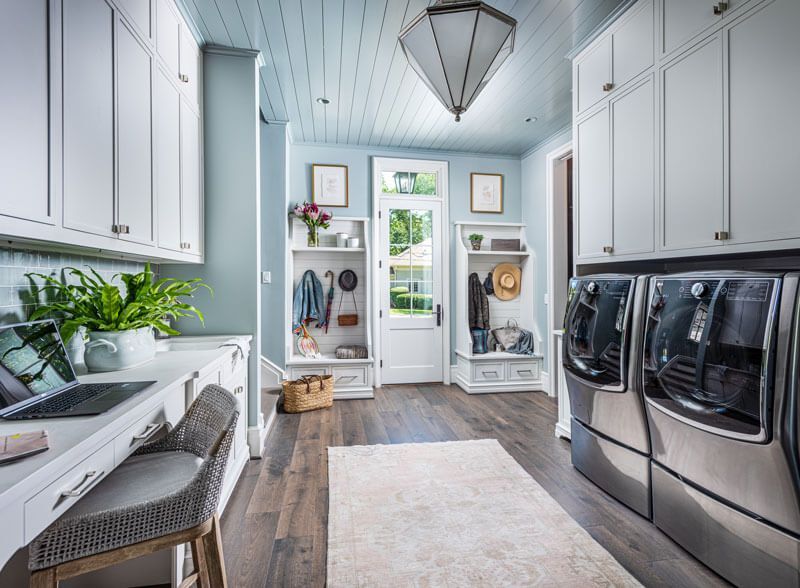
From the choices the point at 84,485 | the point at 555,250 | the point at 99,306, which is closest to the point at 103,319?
the point at 99,306

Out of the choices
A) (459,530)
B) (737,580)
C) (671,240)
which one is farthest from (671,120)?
(459,530)

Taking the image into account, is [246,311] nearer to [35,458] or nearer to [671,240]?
[35,458]

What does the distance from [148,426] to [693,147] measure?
2583mm

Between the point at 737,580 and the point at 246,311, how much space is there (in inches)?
110

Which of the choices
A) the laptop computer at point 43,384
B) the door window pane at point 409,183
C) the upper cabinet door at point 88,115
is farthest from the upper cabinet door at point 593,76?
the laptop computer at point 43,384

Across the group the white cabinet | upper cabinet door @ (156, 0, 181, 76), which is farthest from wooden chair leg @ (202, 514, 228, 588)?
the white cabinet

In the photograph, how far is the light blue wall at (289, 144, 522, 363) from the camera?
14.9 feet

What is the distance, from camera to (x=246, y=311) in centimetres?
277

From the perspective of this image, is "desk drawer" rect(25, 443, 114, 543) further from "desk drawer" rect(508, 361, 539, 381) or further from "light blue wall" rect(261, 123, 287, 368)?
"desk drawer" rect(508, 361, 539, 381)

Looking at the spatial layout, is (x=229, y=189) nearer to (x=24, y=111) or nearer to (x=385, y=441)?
(x=24, y=111)

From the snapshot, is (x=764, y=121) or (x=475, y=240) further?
(x=475, y=240)

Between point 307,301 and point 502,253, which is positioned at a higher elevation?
point 502,253

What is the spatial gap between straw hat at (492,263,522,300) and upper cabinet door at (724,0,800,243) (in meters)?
3.05

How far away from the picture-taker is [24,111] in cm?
118
